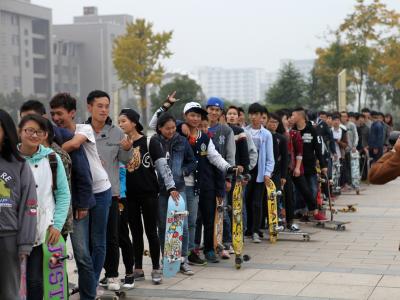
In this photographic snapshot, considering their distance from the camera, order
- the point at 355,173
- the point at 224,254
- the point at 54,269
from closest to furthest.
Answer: the point at 54,269 → the point at 224,254 → the point at 355,173

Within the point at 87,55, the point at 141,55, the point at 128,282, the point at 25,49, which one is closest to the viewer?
the point at 128,282

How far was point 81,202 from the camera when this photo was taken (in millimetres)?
5500

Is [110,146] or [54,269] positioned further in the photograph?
[110,146]

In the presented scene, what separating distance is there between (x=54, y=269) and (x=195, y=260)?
327 centimetres

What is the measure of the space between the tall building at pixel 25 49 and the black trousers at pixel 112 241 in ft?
254

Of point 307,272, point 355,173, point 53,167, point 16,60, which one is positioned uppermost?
point 16,60

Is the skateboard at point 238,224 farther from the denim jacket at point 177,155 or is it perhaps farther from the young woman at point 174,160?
the denim jacket at point 177,155

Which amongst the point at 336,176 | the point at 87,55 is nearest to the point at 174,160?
the point at 336,176

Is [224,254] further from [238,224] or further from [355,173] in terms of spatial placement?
[355,173]

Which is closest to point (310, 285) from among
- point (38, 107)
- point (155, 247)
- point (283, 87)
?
point (155, 247)

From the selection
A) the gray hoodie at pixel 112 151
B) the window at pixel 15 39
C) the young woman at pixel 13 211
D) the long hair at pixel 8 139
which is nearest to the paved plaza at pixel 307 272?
the gray hoodie at pixel 112 151

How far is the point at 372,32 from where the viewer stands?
1308 inches

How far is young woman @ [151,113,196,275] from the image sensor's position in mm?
7266

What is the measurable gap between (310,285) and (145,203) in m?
1.81
